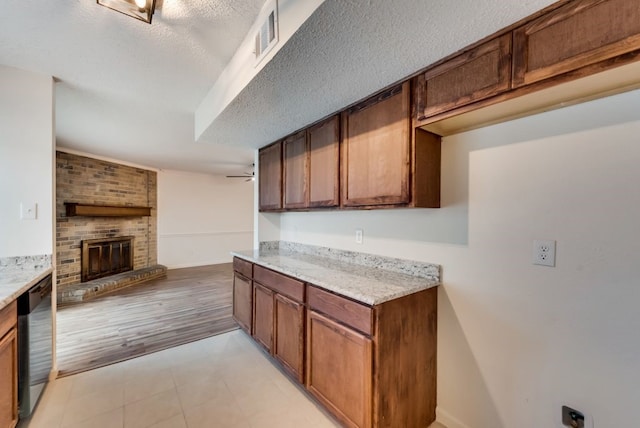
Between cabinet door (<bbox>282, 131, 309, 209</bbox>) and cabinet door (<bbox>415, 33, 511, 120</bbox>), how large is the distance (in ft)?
3.87

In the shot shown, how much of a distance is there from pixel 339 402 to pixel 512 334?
105 centimetres

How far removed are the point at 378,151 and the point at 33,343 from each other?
260 cm

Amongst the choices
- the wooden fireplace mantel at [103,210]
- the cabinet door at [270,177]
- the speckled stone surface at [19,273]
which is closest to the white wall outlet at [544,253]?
the cabinet door at [270,177]

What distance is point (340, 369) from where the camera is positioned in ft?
5.26

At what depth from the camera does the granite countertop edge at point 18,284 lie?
1.36m

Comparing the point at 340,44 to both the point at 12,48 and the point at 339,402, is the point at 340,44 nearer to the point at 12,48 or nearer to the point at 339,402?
the point at 339,402

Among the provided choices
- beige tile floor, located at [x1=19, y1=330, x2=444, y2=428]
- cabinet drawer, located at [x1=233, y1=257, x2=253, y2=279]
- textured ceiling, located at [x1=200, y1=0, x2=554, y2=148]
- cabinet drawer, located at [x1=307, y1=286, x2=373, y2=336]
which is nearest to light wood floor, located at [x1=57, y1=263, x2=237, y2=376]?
beige tile floor, located at [x1=19, y1=330, x2=444, y2=428]

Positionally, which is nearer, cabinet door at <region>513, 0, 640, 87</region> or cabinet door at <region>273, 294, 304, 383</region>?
cabinet door at <region>513, 0, 640, 87</region>

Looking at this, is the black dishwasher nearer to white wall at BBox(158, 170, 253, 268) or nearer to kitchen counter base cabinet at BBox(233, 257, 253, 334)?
kitchen counter base cabinet at BBox(233, 257, 253, 334)

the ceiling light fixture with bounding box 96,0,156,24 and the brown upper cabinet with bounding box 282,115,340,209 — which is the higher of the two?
the ceiling light fixture with bounding box 96,0,156,24

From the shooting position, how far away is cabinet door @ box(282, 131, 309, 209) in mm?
2469

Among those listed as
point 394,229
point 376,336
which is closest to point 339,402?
point 376,336

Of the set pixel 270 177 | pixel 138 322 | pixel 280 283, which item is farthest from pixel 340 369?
pixel 138 322

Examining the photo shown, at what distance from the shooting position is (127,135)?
11.8 ft
